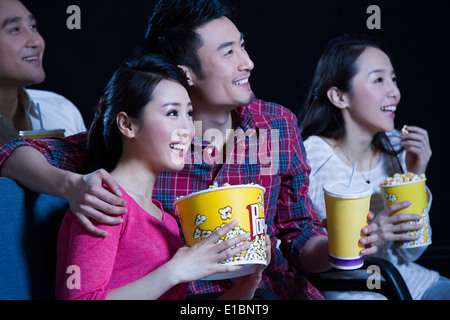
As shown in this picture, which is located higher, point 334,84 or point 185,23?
point 185,23

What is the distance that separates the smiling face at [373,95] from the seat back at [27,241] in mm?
1319

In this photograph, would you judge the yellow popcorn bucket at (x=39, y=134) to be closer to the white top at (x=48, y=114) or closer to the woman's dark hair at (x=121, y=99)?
the woman's dark hair at (x=121, y=99)

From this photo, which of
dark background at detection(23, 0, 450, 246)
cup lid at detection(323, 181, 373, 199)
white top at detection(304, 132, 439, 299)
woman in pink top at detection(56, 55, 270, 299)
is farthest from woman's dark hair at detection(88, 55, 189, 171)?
dark background at detection(23, 0, 450, 246)

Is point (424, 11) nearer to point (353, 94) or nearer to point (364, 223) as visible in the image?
point (353, 94)

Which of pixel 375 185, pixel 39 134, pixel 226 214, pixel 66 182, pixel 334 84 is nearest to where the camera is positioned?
pixel 226 214

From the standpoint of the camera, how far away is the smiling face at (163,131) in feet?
4.25

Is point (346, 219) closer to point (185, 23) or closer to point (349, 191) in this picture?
point (349, 191)

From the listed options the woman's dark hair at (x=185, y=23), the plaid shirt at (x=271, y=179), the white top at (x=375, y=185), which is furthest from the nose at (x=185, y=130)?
the white top at (x=375, y=185)

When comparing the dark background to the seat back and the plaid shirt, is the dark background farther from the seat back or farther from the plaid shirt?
the seat back

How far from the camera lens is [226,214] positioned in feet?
3.70

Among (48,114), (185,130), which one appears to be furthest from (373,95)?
(48,114)

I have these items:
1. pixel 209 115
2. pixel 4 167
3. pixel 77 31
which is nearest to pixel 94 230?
pixel 4 167

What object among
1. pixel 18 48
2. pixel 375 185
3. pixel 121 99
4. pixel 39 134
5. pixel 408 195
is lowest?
pixel 375 185

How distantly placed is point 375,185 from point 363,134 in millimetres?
218
